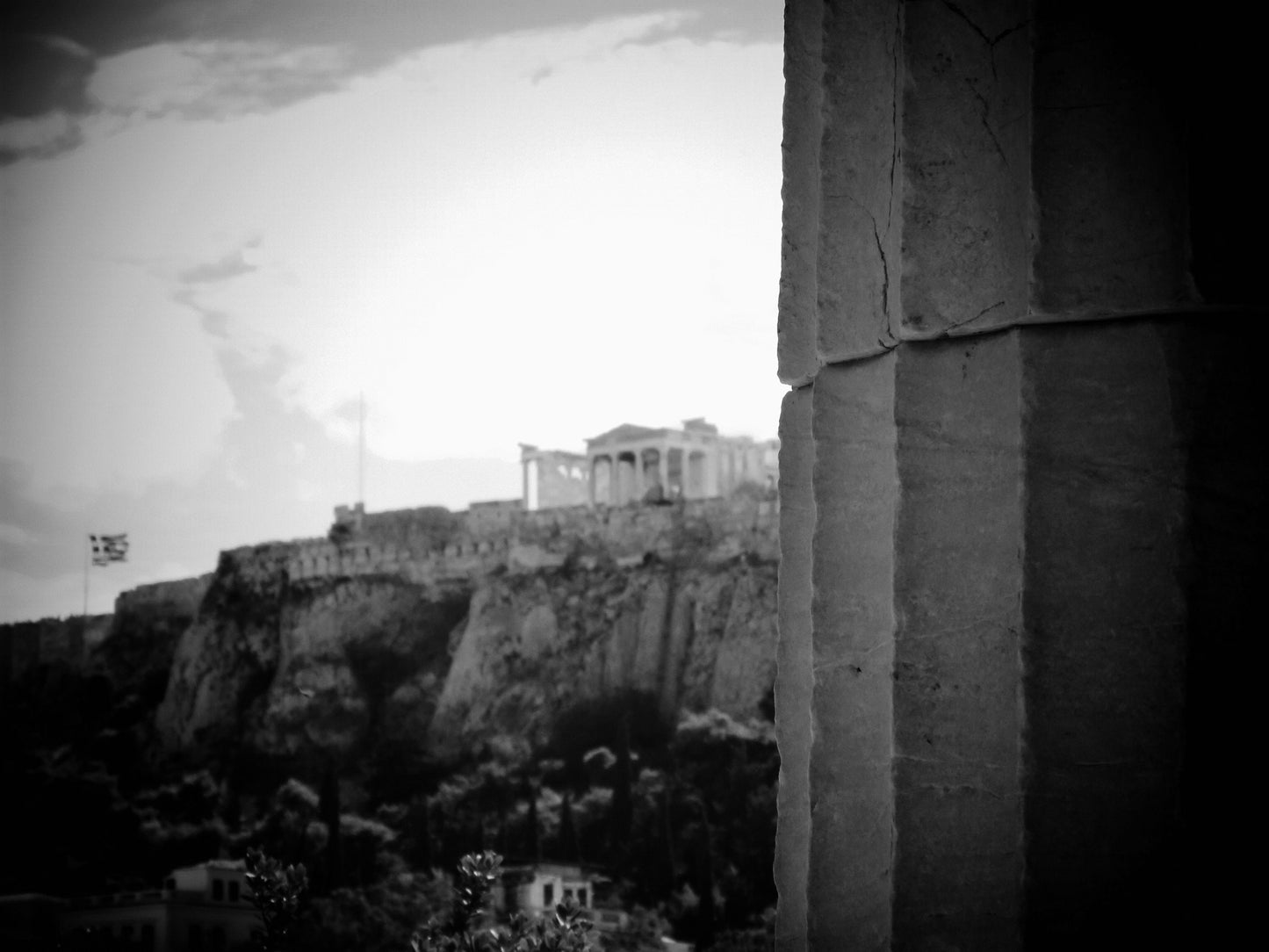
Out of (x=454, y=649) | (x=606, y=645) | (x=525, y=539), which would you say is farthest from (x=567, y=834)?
(x=525, y=539)

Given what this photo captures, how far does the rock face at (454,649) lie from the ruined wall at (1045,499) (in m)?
27.3

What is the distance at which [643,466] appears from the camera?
3684 centimetres

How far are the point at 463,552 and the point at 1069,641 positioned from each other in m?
32.7

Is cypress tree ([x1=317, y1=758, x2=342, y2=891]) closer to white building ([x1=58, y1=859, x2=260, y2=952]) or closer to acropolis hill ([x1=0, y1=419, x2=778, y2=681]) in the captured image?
white building ([x1=58, y1=859, x2=260, y2=952])

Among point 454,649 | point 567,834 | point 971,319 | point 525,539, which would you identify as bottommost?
point 567,834

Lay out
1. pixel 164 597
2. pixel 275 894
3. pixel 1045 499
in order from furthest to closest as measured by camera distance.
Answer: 1. pixel 164 597
2. pixel 275 894
3. pixel 1045 499

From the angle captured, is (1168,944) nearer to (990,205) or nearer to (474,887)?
(990,205)

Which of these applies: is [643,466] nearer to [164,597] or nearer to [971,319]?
[164,597]

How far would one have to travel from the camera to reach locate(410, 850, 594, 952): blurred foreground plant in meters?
4.12

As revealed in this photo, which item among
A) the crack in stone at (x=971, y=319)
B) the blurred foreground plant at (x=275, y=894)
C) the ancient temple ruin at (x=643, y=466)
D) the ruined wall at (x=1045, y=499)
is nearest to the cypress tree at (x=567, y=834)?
the ancient temple ruin at (x=643, y=466)

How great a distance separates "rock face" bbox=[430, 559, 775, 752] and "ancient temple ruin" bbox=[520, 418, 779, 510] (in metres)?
4.88

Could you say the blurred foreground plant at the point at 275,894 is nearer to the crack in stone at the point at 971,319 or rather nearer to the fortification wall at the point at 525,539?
the crack in stone at the point at 971,319

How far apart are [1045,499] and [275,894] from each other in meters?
5.08

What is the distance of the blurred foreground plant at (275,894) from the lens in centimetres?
548
